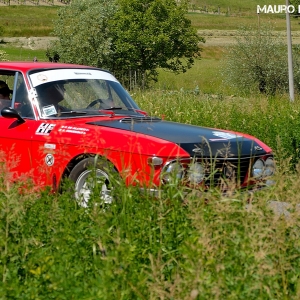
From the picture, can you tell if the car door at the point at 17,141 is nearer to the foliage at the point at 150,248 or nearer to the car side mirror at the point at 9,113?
the car side mirror at the point at 9,113

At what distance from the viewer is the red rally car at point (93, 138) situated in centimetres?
754

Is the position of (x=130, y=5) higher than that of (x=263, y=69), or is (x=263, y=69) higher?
(x=130, y=5)

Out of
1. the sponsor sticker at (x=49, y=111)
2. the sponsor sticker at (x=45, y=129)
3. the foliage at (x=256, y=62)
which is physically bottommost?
the foliage at (x=256, y=62)

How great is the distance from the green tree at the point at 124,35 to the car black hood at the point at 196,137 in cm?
A: 5638

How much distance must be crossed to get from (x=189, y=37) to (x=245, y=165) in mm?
66202

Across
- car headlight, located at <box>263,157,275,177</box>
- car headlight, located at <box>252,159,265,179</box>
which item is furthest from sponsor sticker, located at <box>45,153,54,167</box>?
car headlight, located at <box>263,157,275,177</box>

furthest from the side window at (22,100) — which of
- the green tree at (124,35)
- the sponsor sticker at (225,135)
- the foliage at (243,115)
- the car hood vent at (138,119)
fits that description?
the green tree at (124,35)

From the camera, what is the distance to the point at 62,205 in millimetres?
6195

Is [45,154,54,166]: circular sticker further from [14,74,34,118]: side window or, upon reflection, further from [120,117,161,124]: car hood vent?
[120,117,161,124]: car hood vent

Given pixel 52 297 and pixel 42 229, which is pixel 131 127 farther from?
pixel 52 297

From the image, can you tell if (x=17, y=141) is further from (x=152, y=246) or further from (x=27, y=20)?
(x=27, y=20)

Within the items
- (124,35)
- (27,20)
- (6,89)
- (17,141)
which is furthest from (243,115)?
(27,20)

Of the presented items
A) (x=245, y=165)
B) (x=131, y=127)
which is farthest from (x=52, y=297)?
(x=245, y=165)

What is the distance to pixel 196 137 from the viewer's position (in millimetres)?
7984
